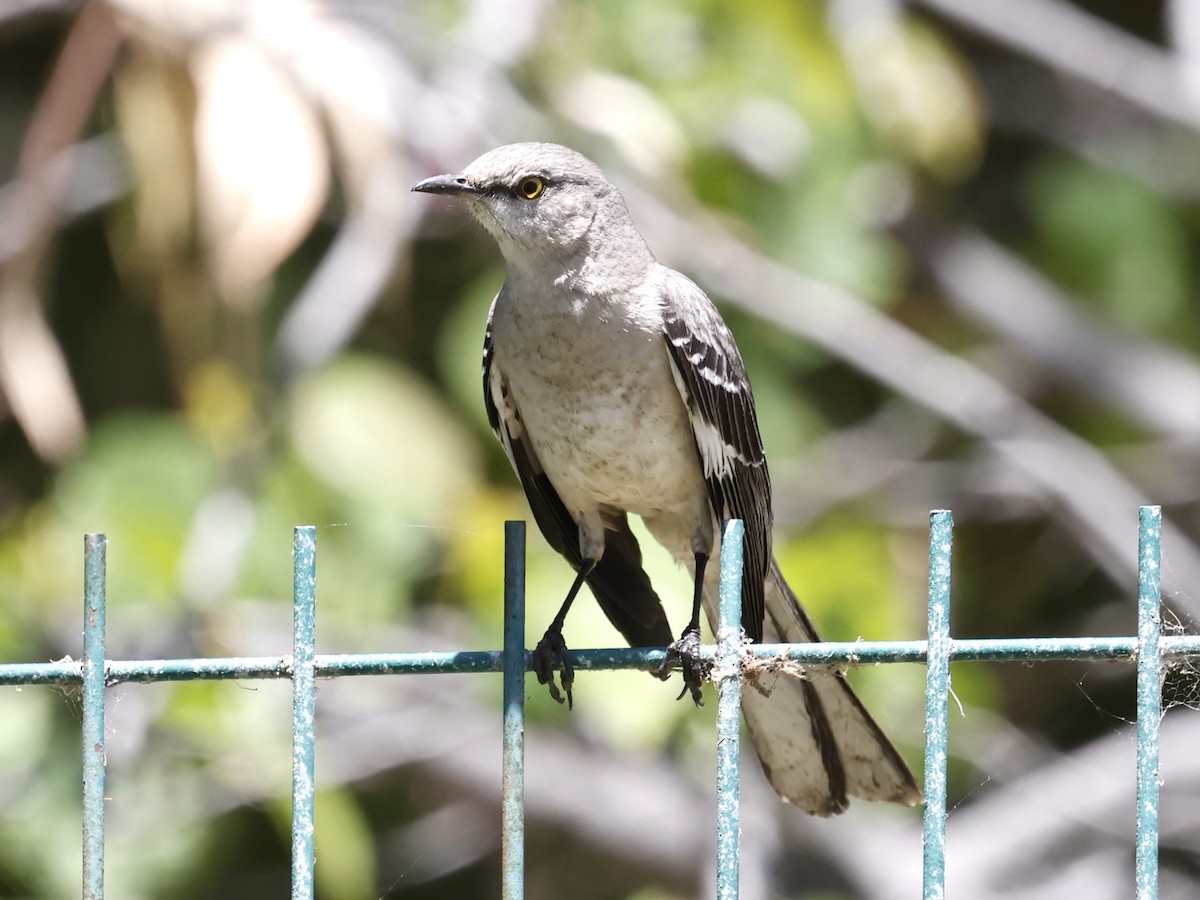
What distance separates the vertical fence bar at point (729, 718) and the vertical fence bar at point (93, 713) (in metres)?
0.81

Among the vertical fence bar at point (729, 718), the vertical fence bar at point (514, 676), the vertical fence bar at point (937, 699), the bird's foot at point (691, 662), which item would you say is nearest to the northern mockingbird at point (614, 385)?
the bird's foot at point (691, 662)

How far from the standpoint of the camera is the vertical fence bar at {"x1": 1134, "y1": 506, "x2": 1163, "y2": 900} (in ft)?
6.01

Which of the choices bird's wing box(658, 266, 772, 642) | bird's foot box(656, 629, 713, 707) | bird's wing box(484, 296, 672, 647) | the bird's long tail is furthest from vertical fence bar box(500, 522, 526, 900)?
bird's wing box(484, 296, 672, 647)

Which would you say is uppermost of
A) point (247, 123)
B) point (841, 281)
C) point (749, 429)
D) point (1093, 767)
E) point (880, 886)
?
point (247, 123)

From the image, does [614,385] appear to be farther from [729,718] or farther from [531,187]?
[729,718]

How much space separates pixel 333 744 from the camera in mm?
4469

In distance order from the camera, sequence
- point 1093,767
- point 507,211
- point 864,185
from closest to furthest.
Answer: point 507,211, point 1093,767, point 864,185

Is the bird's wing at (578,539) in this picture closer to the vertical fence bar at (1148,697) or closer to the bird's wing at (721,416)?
the bird's wing at (721,416)

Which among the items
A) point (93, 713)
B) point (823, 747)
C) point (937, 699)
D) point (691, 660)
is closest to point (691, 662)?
point (691, 660)

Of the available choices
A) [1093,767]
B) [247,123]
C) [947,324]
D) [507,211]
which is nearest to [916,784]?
[507,211]

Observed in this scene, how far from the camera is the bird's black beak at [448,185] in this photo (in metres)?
3.28

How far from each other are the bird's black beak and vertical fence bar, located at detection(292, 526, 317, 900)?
1.53m

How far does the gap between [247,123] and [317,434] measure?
96cm

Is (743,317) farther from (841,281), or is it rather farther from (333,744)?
(333,744)
